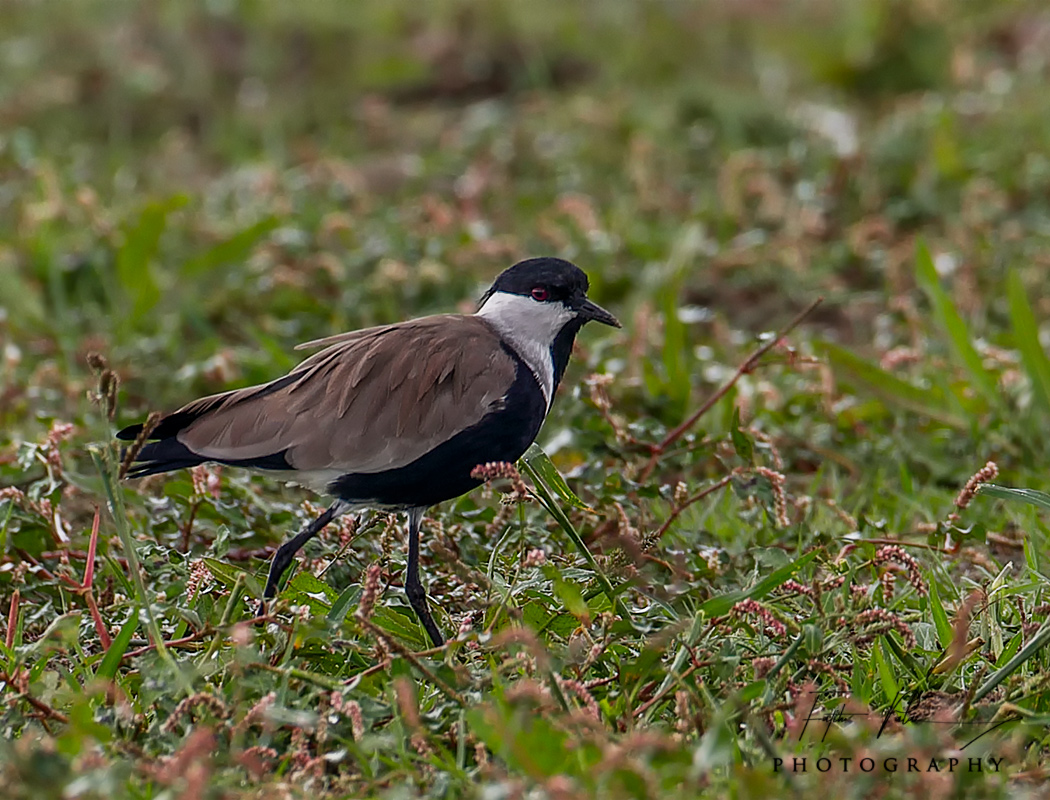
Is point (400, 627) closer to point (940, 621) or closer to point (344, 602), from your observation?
point (344, 602)

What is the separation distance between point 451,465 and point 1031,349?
219cm

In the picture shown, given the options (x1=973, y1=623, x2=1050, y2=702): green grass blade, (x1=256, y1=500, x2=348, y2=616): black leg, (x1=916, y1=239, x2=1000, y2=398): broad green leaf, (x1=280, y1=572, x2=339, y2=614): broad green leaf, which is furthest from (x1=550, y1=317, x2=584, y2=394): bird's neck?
(x1=916, y1=239, x2=1000, y2=398): broad green leaf

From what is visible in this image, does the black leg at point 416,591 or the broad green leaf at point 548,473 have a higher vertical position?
the broad green leaf at point 548,473

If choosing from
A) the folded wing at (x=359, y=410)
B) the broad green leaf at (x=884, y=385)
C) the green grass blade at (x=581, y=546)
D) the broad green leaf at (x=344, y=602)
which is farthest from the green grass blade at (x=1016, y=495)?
the broad green leaf at (x=884, y=385)

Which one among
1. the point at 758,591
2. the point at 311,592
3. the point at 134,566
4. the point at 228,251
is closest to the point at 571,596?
the point at 758,591

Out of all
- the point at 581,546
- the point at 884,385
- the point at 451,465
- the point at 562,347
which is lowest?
the point at 884,385

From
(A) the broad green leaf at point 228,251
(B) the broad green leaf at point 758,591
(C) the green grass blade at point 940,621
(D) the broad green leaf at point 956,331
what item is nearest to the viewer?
(B) the broad green leaf at point 758,591

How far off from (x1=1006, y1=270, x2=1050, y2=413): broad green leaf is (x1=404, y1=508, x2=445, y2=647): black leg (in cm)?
218

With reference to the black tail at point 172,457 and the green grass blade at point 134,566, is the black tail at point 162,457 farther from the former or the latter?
the green grass blade at point 134,566

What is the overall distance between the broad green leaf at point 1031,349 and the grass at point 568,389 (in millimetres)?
18

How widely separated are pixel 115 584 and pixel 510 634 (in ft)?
4.54

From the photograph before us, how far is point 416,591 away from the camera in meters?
3.33

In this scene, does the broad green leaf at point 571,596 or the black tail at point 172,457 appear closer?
the broad green leaf at point 571,596

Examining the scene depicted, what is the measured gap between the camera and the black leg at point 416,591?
3238 mm
